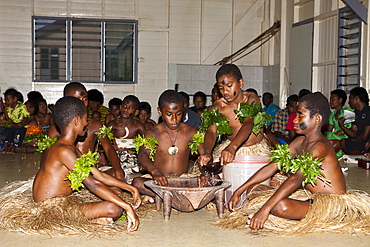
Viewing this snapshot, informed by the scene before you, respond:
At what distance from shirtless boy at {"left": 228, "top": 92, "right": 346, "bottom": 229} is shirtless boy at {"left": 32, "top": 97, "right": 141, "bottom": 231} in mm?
879

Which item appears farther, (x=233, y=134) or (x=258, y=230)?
(x=233, y=134)

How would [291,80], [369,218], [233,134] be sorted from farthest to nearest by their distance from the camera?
[291,80] < [233,134] < [369,218]

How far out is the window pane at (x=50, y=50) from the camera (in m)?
11.1

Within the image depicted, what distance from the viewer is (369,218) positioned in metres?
3.32

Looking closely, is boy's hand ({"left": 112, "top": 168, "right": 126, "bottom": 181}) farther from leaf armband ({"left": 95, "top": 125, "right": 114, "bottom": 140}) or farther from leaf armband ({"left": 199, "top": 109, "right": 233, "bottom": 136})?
leaf armband ({"left": 199, "top": 109, "right": 233, "bottom": 136})

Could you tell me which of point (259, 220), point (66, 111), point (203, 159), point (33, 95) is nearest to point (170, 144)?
point (203, 159)

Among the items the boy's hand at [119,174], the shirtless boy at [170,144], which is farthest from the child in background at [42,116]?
the shirtless boy at [170,144]

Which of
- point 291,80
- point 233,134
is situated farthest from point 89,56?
point 233,134

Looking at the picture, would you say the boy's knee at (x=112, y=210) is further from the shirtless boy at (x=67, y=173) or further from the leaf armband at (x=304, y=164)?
the leaf armband at (x=304, y=164)

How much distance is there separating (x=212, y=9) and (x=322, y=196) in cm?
881

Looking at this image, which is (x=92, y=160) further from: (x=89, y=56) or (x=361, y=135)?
(x=89, y=56)

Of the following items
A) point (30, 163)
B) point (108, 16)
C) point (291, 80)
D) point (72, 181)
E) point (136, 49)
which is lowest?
point (30, 163)

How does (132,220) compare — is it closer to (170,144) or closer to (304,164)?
(304,164)

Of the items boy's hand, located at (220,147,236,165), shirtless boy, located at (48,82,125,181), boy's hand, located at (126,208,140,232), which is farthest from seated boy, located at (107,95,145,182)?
boy's hand, located at (126,208,140,232)
